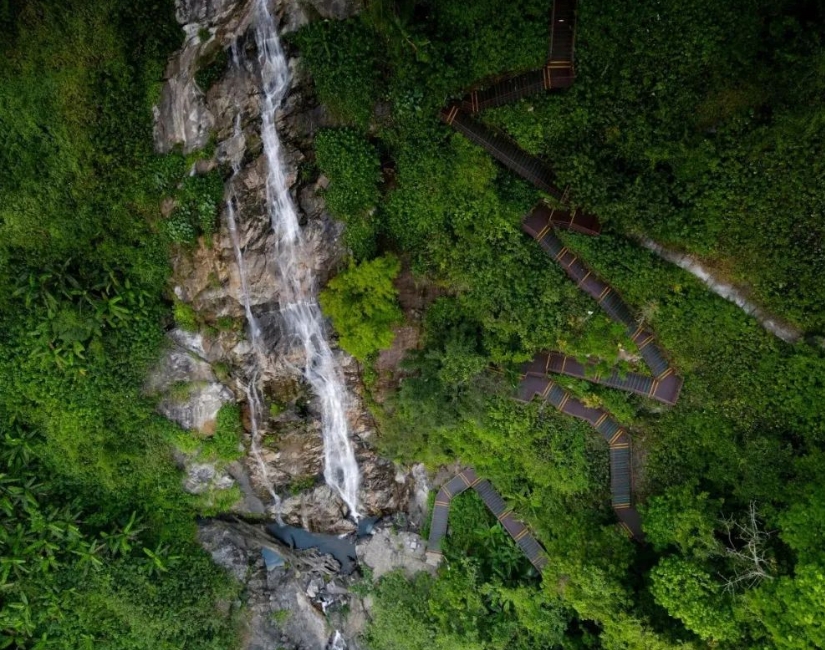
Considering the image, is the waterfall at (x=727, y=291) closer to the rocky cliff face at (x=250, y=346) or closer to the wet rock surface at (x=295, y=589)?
the rocky cliff face at (x=250, y=346)

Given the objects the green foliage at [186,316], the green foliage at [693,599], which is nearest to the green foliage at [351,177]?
the green foliage at [186,316]

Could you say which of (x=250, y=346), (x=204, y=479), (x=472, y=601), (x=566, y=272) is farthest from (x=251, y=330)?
(x=472, y=601)

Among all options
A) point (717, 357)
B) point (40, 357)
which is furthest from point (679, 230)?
point (40, 357)

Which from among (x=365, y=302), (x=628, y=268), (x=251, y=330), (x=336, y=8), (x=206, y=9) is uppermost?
(x=206, y=9)

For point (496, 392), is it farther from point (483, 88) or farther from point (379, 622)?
point (379, 622)

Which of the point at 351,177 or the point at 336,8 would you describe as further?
the point at 351,177

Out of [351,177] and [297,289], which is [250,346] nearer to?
[297,289]

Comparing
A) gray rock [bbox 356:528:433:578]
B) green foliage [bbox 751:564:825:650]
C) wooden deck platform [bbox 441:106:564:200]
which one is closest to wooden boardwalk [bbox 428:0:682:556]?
wooden deck platform [bbox 441:106:564:200]
